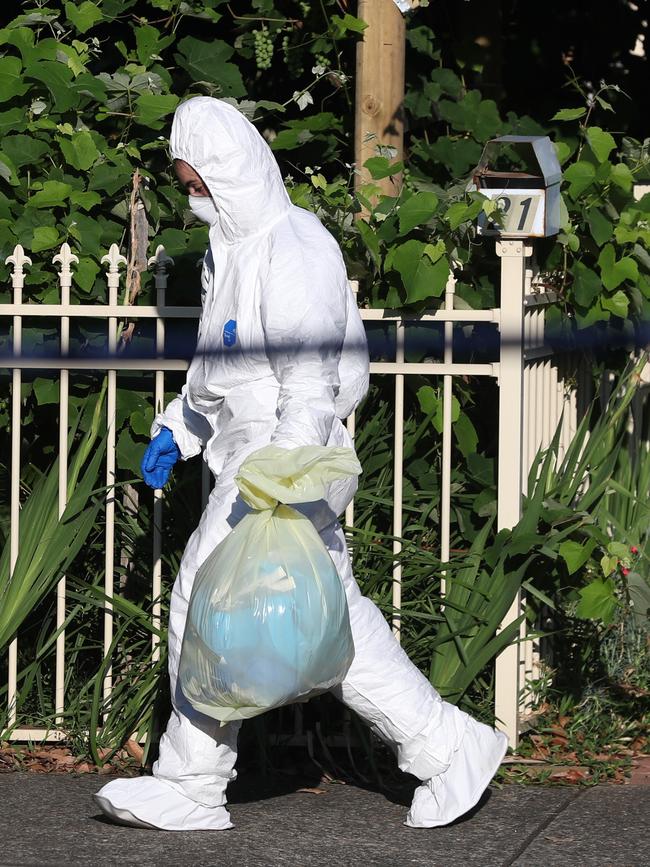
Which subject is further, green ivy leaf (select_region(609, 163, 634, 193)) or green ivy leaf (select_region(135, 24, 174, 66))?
green ivy leaf (select_region(135, 24, 174, 66))

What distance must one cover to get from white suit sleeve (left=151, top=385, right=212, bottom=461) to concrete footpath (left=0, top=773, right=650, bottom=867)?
0.93m

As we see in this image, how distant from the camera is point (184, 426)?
3920 millimetres

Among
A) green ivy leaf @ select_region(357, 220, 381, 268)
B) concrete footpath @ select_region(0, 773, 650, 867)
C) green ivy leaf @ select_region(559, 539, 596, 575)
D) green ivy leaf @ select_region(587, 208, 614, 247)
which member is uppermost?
green ivy leaf @ select_region(587, 208, 614, 247)

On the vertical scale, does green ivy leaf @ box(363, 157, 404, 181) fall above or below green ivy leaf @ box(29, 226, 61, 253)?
above

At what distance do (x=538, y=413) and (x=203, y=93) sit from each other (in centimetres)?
178

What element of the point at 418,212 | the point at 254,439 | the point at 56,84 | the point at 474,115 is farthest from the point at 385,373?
the point at 474,115

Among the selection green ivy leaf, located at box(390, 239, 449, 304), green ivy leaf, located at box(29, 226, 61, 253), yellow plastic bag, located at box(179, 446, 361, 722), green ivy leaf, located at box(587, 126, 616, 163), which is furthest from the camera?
green ivy leaf, located at box(587, 126, 616, 163)

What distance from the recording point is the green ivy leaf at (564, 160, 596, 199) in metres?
4.47

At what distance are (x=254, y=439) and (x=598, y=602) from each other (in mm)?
1187

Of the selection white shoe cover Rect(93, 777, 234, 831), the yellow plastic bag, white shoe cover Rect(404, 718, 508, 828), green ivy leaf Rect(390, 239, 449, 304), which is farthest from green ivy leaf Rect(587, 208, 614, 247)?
white shoe cover Rect(93, 777, 234, 831)

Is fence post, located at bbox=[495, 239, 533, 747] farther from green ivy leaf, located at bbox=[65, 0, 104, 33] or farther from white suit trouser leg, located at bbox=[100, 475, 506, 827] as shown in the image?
green ivy leaf, located at bbox=[65, 0, 104, 33]

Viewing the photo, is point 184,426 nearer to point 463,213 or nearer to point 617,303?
point 463,213

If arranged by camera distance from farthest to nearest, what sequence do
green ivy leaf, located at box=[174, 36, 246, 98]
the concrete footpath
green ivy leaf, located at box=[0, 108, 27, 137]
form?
1. green ivy leaf, located at box=[174, 36, 246, 98]
2. green ivy leaf, located at box=[0, 108, 27, 137]
3. the concrete footpath

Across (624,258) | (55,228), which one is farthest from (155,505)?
(624,258)
